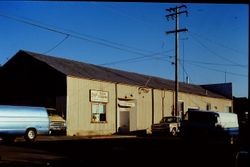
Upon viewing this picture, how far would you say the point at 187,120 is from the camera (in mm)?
27547

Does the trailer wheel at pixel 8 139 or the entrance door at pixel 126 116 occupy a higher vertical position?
the entrance door at pixel 126 116

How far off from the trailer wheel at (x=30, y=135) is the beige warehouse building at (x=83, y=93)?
311 inches

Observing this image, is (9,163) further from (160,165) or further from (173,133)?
(173,133)

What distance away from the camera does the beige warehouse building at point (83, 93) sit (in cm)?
3581

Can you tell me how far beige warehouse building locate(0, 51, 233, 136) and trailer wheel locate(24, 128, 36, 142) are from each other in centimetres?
789

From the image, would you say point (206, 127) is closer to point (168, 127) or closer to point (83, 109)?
point (168, 127)

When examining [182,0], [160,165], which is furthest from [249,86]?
[160,165]

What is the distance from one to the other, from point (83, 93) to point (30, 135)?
10.7m

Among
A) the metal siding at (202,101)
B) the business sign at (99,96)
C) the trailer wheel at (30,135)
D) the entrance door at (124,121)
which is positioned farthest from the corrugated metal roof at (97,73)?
the trailer wheel at (30,135)

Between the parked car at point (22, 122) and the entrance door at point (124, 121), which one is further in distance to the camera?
the entrance door at point (124, 121)

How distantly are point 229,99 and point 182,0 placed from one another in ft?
201

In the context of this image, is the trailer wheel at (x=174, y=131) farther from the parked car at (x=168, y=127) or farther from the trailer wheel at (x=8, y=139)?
the trailer wheel at (x=8, y=139)

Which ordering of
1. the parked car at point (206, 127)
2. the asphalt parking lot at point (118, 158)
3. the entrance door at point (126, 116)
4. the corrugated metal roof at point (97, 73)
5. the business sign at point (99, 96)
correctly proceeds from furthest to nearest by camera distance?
the entrance door at point (126, 116), the business sign at point (99, 96), the corrugated metal roof at point (97, 73), the parked car at point (206, 127), the asphalt parking lot at point (118, 158)

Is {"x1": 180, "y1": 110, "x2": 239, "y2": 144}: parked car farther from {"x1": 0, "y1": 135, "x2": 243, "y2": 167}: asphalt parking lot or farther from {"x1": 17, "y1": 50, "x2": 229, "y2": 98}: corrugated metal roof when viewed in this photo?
{"x1": 17, "y1": 50, "x2": 229, "y2": 98}: corrugated metal roof
